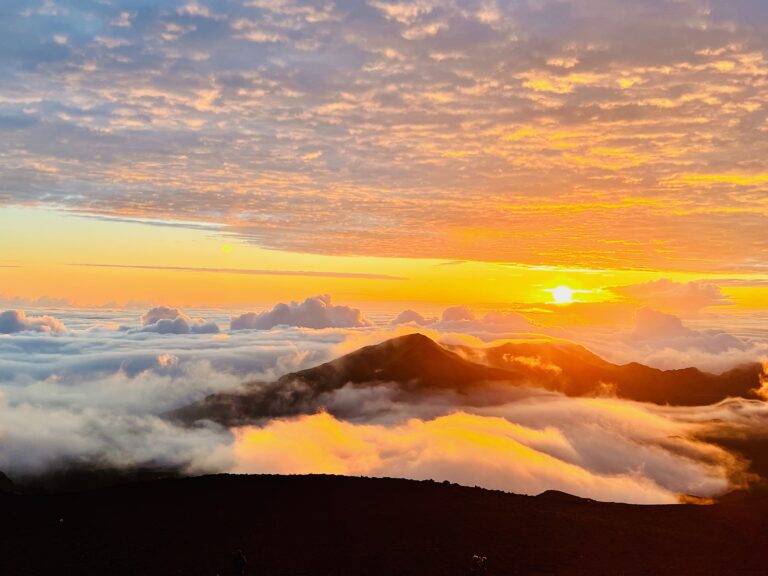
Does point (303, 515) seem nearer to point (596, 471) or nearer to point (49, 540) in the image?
point (49, 540)

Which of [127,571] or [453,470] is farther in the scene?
[453,470]

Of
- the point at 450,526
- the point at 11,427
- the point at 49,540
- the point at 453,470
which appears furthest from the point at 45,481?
the point at 450,526

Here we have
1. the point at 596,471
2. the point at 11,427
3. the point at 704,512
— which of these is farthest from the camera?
the point at 11,427

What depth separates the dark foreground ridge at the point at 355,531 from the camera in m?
34.2

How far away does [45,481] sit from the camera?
147 metres

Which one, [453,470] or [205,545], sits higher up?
[205,545]

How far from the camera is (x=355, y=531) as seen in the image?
39.1 metres

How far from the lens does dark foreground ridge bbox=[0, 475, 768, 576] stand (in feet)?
112

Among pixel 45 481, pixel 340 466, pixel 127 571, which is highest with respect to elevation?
pixel 127 571

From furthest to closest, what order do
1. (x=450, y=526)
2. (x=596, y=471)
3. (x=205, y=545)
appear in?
(x=596, y=471)
(x=450, y=526)
(x=205, y=545)

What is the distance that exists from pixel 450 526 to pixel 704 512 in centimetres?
1934

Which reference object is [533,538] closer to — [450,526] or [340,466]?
[450,526]

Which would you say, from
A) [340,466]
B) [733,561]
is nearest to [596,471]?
[340,466]

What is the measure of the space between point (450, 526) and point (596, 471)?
130m
